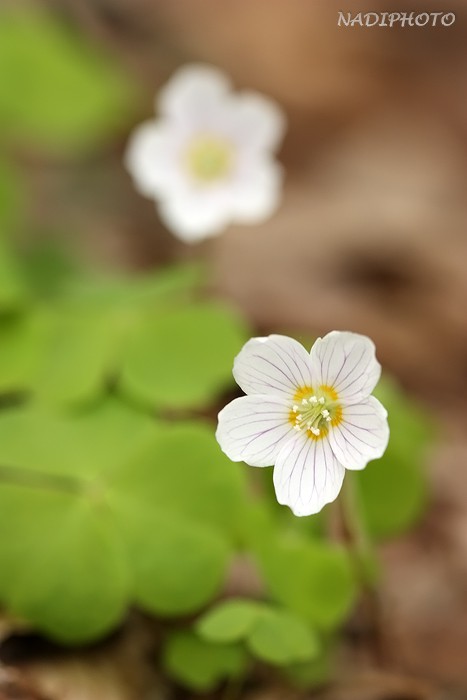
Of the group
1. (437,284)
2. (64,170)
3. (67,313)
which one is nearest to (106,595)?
(67,313)

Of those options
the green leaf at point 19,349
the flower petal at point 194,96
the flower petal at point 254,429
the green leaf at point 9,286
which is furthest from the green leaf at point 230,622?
the flower petal at point 194,96

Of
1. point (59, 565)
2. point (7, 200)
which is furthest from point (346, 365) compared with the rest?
point (7, 200)

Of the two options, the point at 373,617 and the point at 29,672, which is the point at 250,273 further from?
the point at 29,672

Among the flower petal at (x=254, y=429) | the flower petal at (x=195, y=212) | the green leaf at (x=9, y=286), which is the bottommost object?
the flower petal at (x=254, y=429)

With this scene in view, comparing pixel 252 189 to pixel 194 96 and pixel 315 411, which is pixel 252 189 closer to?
pixel 194 96

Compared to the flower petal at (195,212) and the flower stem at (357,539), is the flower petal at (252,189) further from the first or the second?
the flower stem at (357,539)

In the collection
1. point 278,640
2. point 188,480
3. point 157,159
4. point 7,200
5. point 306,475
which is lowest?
point 278,640
